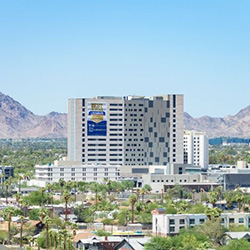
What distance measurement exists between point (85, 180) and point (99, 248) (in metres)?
88.9

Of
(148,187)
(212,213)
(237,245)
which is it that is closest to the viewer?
(237,245)

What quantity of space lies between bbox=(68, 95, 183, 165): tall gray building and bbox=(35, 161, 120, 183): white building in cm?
666

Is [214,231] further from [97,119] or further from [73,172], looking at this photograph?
[97,119]

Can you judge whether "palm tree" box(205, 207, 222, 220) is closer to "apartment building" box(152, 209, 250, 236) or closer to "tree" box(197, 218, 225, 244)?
"apartment building" box(152, 209, 250, 236)

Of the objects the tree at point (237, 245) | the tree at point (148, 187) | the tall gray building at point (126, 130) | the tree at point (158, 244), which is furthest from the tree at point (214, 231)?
the tall gray building at point (126, 130)

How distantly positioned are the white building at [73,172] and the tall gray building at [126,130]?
6.66 m

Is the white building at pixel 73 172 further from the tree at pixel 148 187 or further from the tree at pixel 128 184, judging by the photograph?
the tree at pixel 148 187

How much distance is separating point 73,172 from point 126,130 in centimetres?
1735

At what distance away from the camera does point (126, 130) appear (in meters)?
185

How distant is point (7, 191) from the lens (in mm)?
149375

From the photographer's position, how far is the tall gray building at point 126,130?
179875 millimetres

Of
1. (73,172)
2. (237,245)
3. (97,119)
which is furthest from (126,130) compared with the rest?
(237,245)

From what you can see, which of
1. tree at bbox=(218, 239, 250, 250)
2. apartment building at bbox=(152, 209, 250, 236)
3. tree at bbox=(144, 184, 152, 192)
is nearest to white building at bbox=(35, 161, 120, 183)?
tree at bbox=(144, 184, 152, 192)

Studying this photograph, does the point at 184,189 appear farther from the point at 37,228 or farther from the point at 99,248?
the point at 99,248
